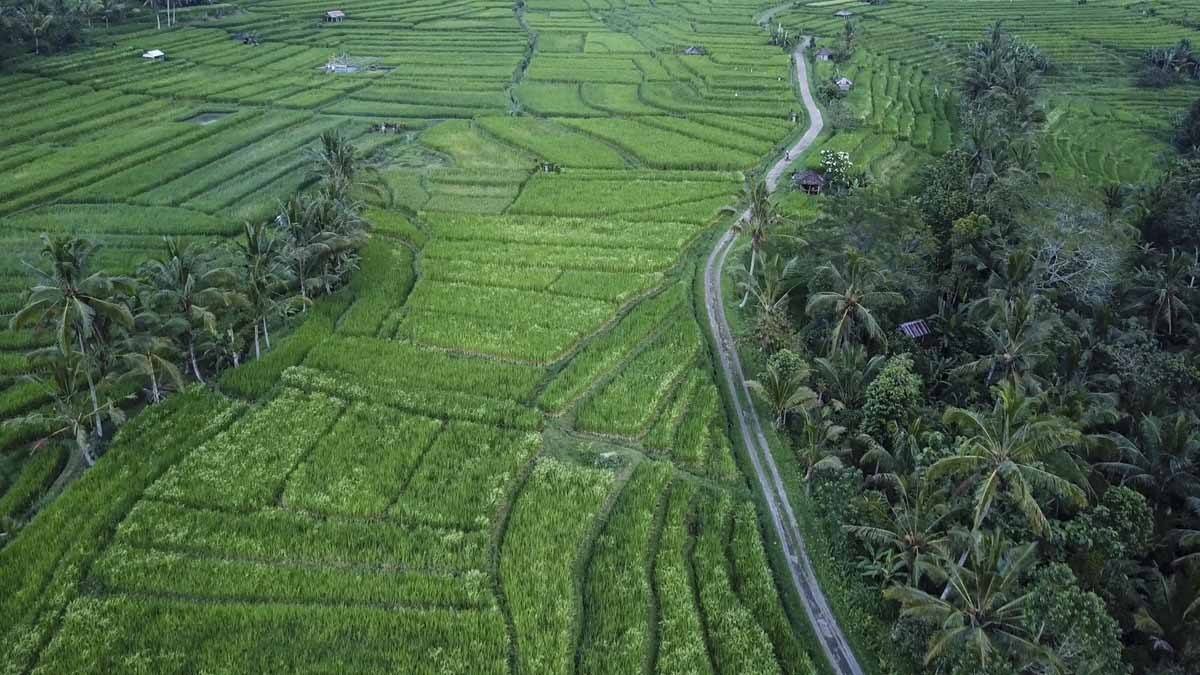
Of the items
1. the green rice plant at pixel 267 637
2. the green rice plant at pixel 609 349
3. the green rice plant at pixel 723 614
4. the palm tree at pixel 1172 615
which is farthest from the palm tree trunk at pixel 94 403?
the palm tree at pixel 1172 615

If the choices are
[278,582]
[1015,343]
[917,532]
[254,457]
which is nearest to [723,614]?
[917,532]

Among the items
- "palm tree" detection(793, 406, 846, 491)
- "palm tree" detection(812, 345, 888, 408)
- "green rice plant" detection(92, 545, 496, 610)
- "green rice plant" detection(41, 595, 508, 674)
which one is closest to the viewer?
"green rice plant" detection(41, 595, 508, 674)

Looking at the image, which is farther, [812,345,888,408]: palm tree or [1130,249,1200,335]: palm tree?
[1130,249,1200,335]: palm tree

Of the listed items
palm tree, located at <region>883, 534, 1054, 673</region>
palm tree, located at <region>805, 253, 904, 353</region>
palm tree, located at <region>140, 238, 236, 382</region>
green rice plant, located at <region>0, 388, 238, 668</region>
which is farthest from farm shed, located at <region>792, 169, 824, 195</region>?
green rice plant, located at <region>0, 388, 238, 668</region>

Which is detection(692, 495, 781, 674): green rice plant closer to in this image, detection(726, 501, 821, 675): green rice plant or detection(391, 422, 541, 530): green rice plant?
detection(726, 501, 821, 675): green rice plant

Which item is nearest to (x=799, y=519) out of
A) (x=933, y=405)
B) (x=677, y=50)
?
(x=933, y=405)

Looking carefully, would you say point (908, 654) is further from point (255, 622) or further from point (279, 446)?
point (279, 446)
